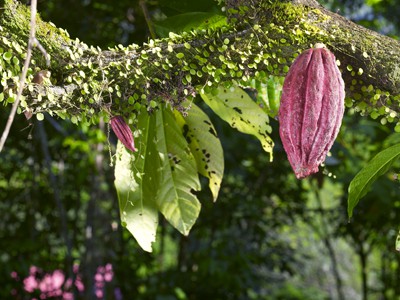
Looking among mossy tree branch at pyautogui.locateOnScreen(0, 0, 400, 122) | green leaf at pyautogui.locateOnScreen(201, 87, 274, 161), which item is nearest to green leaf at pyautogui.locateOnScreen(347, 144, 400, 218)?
mossy tree branch at pyautogui.locateOnScreen(0, 0, 400, 122)

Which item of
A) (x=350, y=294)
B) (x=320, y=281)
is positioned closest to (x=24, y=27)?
(x=320, y=281)

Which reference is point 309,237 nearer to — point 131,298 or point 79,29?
point 131,298

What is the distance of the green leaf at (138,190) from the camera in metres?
0.76

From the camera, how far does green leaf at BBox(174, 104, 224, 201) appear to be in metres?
0.83

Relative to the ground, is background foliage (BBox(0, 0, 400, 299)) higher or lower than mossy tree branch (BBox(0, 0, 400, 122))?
higher

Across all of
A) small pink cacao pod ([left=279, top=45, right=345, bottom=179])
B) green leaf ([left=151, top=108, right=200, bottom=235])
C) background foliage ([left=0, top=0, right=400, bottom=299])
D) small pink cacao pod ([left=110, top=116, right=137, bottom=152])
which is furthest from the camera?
background foliage ([left=0, top=0, right=400, bottom=299])

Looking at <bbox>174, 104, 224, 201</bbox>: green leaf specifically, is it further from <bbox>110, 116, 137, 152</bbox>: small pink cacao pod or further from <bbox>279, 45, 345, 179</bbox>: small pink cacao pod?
<bbox>279, 45, 345, 179</bbox>: small pink cacao pod

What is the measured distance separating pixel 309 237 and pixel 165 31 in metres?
6.10

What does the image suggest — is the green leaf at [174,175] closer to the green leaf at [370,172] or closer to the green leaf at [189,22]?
the green leaf at [189,22]

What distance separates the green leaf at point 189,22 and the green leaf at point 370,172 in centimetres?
29

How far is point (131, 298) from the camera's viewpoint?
3.04 meters

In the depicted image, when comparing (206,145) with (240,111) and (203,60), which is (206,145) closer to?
(240,111)

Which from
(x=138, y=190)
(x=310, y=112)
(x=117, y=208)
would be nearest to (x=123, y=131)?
(x=138, y=190)

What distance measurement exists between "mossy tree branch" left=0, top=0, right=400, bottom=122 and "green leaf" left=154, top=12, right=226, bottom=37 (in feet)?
0.46
